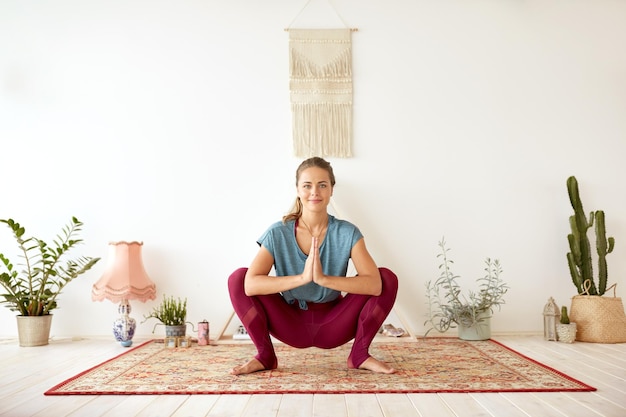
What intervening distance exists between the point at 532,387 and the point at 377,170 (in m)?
2.10

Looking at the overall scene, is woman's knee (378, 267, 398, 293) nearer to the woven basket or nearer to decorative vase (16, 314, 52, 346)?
the woven basket

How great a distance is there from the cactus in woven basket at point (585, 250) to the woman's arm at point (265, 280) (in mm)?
2243

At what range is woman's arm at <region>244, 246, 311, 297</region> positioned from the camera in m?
2.56

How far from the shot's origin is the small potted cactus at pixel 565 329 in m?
3.77

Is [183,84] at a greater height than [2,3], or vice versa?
[2,3]

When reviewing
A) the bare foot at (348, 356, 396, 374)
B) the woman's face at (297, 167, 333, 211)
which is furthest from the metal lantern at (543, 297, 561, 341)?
the woman's face at (297, 167, 333, 211)

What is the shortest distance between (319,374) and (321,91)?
2.19 meters

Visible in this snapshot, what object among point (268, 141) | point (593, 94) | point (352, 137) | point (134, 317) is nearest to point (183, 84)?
point (268, 141)

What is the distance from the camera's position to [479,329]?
3.87 metres

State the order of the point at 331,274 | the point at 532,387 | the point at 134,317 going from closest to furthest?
the point at 532,387
the point at 331,274
the point at 134,317

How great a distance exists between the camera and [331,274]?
9.14 feet

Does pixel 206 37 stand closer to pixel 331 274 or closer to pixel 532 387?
pixel 331 274

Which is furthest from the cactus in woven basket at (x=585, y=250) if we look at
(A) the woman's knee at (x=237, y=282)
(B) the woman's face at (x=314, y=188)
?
(A) the woman's knee at (x=237, y=282)

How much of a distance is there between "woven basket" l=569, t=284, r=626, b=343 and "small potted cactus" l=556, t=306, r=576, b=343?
0.41 ft
